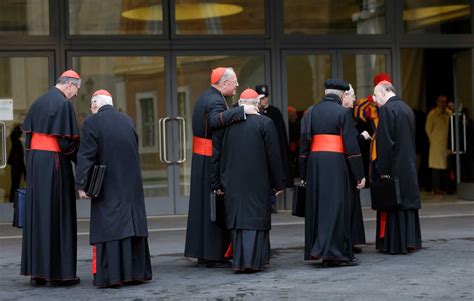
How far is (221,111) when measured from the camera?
9.68 meters

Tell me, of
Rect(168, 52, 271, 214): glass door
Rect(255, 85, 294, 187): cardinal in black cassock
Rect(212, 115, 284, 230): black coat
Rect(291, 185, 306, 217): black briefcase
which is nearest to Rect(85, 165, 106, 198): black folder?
Rect(212, 115, 284, 230): black coat

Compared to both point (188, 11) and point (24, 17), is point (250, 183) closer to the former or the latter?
point (188, 11)

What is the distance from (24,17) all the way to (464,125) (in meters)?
7.78

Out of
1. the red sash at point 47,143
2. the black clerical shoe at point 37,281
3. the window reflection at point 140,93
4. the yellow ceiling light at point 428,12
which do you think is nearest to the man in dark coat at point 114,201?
the red sash at point 47,143

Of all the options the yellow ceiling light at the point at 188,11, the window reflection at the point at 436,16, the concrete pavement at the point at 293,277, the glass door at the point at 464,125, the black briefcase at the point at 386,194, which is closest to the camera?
the concrete pavement at the point at 293,277

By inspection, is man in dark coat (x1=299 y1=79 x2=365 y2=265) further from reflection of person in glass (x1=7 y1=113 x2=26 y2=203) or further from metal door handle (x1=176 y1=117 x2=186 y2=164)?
reflection of person in glass (x1=7 y1=113 x2=26 y2=203)

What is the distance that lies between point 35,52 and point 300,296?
8.26 m

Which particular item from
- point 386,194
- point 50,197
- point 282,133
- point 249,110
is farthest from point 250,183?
point 282,133

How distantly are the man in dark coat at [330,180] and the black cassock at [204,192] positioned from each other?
35.4 inches

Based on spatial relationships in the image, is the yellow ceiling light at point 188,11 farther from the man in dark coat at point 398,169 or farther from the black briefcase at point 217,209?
the black briefcase at point 217,209

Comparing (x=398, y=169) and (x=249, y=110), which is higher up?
(x=249, y=110)

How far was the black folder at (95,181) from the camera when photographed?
28.1ft

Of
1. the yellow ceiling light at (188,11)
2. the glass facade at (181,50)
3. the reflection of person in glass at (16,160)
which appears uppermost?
the yellow ceiling light at (188,11)

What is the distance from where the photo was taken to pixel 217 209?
9656 millimetres
